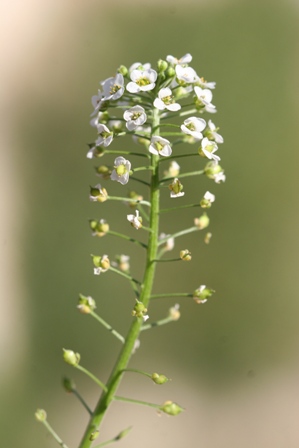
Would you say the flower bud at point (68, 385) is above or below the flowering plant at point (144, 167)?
below

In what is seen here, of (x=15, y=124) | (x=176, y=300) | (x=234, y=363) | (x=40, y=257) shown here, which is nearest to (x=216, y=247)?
(x=176, y=300)

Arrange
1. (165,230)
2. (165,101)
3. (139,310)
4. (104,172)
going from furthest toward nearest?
1. (165,230)
2. (104,172)
3. (165,101)
4. (139,310)

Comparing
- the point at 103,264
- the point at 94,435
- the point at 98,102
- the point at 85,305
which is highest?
the point at 98,102

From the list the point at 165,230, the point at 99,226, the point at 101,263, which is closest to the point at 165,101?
the point at 99,226

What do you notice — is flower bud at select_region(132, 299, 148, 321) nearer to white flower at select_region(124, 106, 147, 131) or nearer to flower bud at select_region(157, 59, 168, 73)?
white flower at select_region(124, 106, 147, 131)

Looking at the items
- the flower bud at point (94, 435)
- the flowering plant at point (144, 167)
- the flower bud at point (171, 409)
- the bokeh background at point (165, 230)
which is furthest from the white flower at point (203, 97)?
the bokeh background at point (165, 230)

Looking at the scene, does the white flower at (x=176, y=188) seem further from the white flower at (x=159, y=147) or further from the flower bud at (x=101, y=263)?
the flower bud at (x=101, y=263)

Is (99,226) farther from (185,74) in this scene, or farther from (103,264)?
(185,74)
